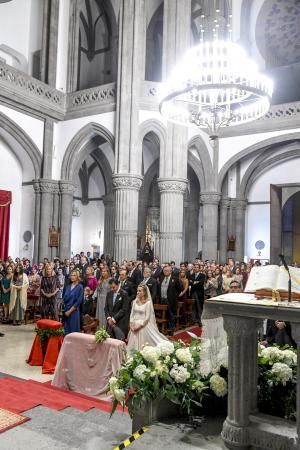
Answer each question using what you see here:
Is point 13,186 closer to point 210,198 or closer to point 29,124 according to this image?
point 29,124

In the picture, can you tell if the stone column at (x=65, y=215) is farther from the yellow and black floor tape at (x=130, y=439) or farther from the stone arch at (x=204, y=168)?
the yellow and black floor tape at (x=130, y=439)

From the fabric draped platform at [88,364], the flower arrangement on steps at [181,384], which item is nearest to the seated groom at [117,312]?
the fabric draped platform at [88,364]

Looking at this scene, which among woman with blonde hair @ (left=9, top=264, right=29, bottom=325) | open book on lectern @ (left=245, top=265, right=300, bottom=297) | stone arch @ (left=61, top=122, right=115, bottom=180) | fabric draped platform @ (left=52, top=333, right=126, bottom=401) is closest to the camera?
open book on lectern @ (left=245, top=265, right=300, bottom=297)

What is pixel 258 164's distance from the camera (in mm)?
19516

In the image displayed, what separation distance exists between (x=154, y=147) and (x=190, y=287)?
11.1 m

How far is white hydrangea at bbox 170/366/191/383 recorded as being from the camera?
3234mm

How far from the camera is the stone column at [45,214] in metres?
15.8

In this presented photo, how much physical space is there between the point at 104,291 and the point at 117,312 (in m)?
1.41

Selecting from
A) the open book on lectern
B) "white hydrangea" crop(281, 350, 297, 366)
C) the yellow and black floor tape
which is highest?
the open book on lectern

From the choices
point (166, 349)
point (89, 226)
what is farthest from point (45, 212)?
point (166, 349)

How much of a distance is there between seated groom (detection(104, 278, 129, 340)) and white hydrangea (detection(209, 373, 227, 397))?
3744 millimetres

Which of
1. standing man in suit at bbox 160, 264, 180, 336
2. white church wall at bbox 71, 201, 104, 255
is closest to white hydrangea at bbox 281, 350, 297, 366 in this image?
standing man in suit at bbox 160, 264, 180, 336

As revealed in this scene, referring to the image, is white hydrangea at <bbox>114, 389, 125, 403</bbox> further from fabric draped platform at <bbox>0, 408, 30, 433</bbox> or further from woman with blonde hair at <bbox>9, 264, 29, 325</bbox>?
woman with blonde hair at <bbox>9, 264, 29, 325</bbox>

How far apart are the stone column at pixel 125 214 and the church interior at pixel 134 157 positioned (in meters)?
0.05
